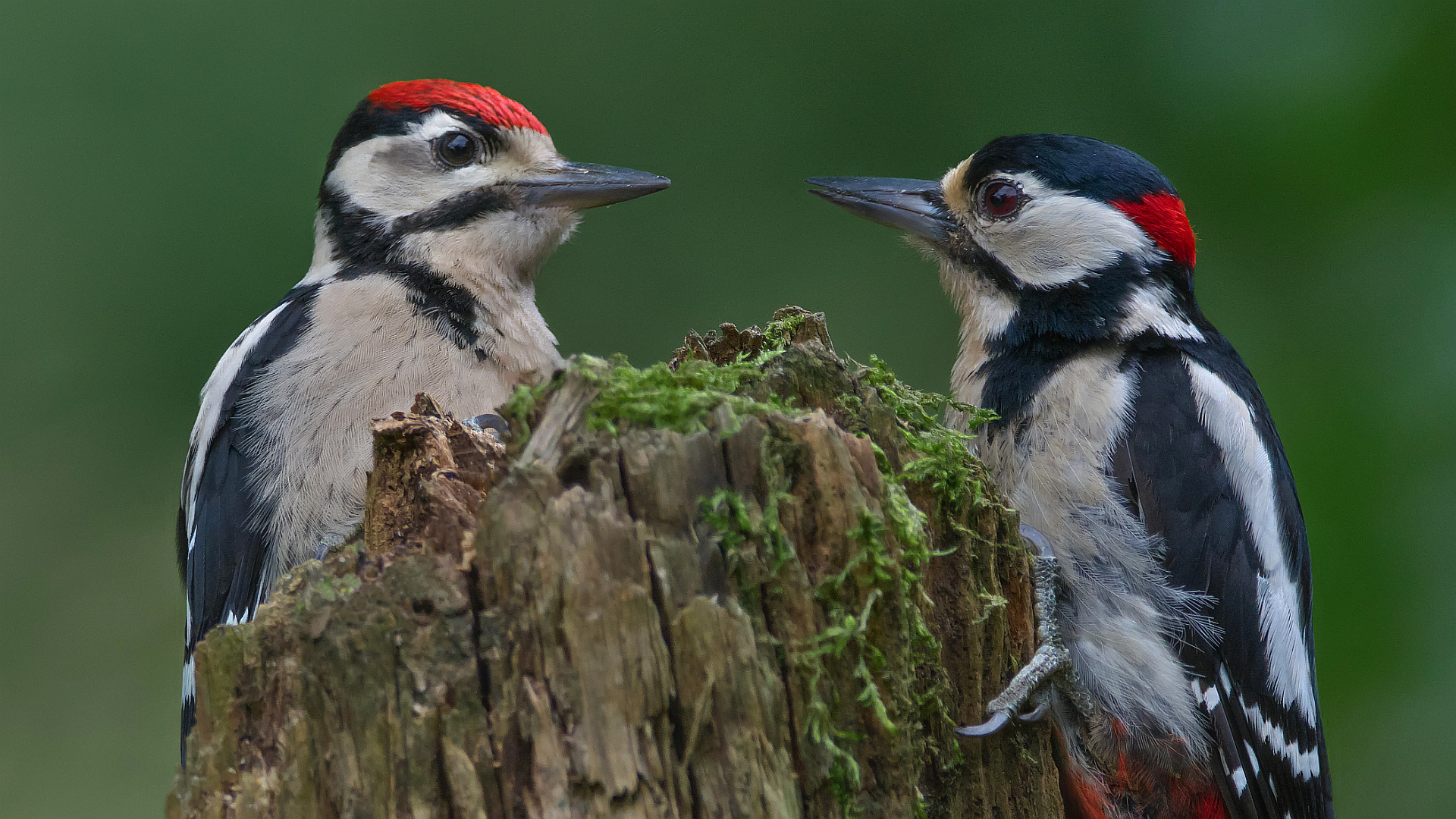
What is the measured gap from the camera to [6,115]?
4.34 meters

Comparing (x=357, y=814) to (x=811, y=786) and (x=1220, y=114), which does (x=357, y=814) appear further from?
(x=1220, y=114)

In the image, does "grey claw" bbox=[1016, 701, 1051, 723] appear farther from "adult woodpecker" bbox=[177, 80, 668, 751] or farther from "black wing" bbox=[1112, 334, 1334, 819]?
"adult woodpecker" bbox=[177, 80, 668, 751]

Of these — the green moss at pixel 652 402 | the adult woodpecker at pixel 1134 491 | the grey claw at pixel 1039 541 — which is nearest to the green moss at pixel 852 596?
the green moss at pixel 652 402

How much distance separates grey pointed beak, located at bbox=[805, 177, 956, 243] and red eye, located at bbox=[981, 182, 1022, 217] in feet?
0.32

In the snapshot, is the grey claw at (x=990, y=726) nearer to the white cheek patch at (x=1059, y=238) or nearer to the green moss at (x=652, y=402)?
the green moss at (x=652, y=402)

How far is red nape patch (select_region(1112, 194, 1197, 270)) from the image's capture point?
2547 millimetres

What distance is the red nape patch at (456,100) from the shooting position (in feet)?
9.76

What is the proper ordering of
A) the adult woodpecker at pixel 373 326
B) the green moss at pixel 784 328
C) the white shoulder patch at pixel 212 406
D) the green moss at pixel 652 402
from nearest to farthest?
the green moss at pixel 652 402 → the green moss at pixel 784 328 → the adult woodpecker at pixel 373 326 → the white shoulder patch at pixel 212 406

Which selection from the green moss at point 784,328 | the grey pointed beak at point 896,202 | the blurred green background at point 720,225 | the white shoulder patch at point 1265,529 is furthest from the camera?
the blurred green background at point 720,225

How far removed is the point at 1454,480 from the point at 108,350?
5.22m

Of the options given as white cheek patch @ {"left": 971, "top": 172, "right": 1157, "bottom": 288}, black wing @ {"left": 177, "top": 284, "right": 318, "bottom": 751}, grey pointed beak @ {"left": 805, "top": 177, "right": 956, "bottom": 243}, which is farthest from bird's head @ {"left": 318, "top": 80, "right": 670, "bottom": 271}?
white cheek patch @ {"left": 971, "top": 172, "right": 1157, "bottom": 288}

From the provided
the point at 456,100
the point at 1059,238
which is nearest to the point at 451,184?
the point at 456,100

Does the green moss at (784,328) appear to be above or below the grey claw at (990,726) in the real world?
above

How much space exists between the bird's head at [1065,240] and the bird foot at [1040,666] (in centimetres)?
62
